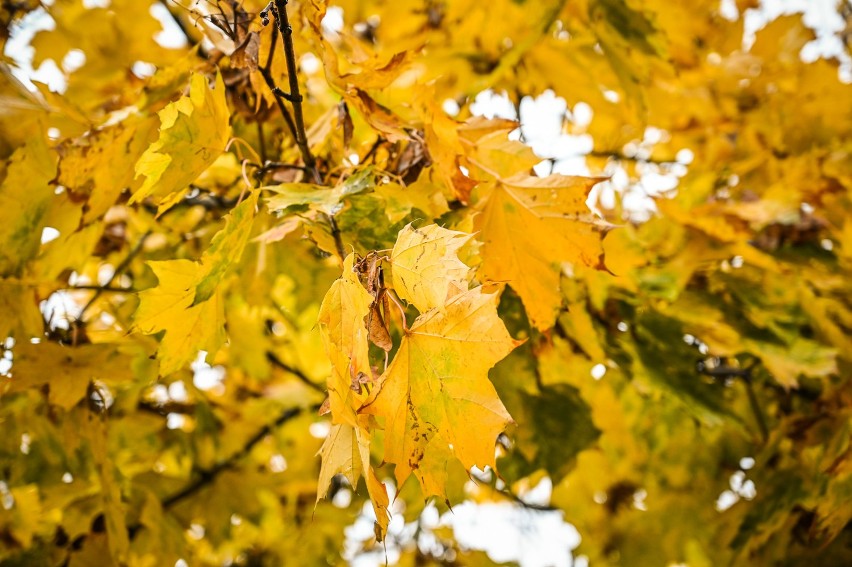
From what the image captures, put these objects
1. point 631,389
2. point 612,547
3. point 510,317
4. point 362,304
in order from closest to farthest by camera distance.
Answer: point 362,304 → point 510,317 → point 631,389 → point 612,547

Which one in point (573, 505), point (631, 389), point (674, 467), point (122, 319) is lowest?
point (573, 505)

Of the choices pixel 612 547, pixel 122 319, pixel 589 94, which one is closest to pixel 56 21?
pixel 122 319

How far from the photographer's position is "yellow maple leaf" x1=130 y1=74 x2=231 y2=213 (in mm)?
833

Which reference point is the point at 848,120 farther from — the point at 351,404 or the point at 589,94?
the point at 351,404

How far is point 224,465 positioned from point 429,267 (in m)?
1.43

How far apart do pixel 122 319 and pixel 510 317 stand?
38.1 inches

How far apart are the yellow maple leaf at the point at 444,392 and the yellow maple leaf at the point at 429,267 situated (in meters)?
0.02

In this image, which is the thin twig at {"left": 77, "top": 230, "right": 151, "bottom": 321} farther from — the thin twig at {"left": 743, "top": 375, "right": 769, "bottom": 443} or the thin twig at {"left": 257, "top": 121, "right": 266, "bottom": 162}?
the thin twig at {"left": 743, "top": 375, "right": 769, "bottom": 443}

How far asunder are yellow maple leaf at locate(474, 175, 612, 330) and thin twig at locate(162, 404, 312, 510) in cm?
117

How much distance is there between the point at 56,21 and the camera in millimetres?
1722

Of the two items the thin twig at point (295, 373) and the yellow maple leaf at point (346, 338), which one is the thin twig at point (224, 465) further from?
the yellow maple leaf at point (346, 338)

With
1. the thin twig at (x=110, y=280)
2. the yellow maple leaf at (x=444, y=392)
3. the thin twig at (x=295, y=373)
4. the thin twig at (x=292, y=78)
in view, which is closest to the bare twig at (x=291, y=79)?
the thin twig at (x=292, y=78)

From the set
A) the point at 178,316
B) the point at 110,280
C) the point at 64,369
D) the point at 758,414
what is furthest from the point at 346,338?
the point at 758,414

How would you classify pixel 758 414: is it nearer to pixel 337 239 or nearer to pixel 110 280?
pixel 337 239
